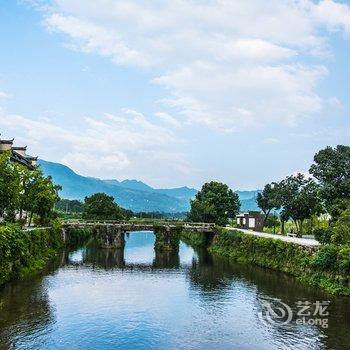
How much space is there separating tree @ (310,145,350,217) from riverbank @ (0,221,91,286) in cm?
4372

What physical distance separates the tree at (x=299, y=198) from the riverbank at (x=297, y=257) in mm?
11418

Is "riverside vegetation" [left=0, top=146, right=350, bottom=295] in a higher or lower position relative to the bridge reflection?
higher

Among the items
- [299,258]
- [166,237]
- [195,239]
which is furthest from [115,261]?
[195,239]

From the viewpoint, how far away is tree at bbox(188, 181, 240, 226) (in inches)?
4274

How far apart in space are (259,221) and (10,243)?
75243 millimetres

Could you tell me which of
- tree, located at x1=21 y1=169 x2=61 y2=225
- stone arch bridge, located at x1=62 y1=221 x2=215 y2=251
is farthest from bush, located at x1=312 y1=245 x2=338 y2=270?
stone arch bridge, located at x1=62 y1=221 x2=215 y2=251

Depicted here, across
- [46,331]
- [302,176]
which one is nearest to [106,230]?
[302,176]

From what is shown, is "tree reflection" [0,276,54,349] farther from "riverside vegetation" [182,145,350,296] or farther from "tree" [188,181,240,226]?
"tree" [188,181,240,226]

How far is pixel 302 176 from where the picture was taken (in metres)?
87.6

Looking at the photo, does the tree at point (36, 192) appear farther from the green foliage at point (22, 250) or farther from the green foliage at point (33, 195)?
the green foliage at point (22, 250)

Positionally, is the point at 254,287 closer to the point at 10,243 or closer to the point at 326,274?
the point at 326,274

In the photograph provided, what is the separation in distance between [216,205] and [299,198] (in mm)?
29386

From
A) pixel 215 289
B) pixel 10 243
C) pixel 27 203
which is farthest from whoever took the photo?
pixel 27 203

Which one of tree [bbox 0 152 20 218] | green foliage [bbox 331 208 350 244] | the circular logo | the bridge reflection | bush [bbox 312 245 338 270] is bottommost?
the circular logo
